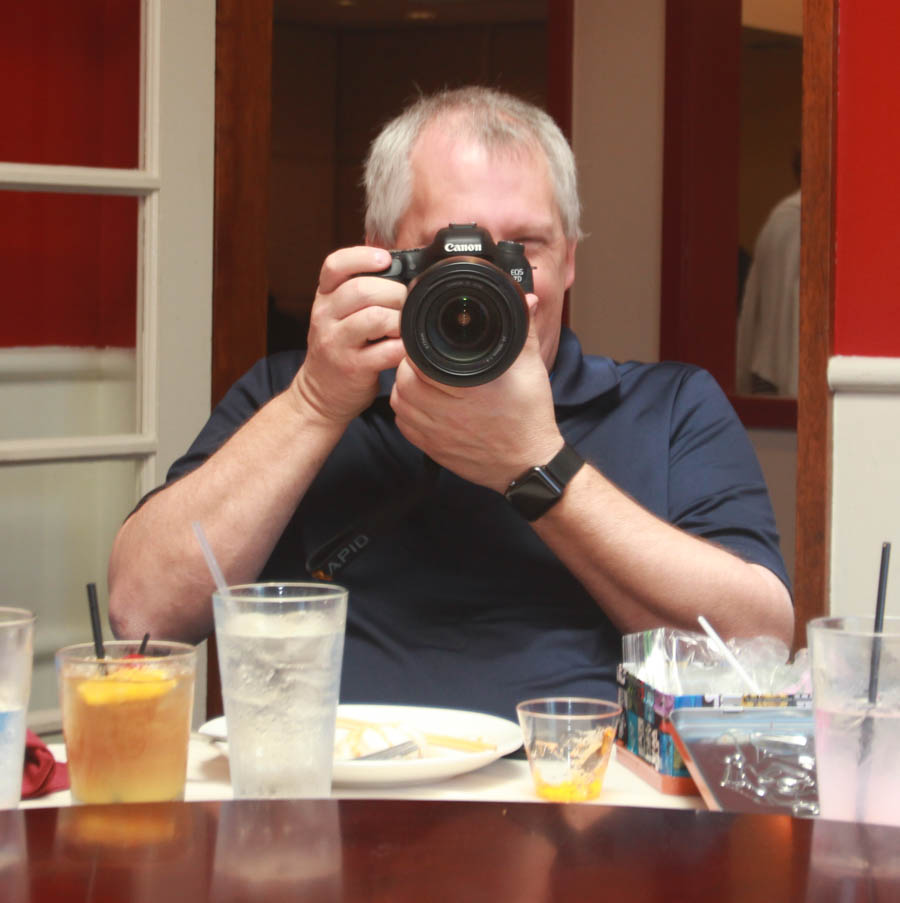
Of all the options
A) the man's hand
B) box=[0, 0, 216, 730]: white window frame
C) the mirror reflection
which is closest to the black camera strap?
the man's hand

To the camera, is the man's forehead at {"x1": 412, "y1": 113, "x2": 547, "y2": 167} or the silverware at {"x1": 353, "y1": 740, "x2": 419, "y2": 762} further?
the man's forehead at {"x1": 412, "y1": 113, "x2": 547, "y2": 167}

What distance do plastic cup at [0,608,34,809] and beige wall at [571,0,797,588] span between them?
9.85 feet

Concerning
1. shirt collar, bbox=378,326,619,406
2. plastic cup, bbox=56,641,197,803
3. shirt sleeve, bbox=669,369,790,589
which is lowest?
plastic cup, bbox=56,641,197,803

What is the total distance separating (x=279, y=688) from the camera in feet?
2.53

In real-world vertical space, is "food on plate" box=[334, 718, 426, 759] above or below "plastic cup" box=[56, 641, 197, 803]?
below

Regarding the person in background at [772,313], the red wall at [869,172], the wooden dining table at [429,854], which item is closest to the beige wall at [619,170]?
the person in background at [772,313]

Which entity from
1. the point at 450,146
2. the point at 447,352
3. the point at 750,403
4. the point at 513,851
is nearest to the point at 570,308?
the point at 750,403

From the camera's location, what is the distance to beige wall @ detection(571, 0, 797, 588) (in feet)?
11.8

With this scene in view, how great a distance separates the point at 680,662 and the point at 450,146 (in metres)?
0.66

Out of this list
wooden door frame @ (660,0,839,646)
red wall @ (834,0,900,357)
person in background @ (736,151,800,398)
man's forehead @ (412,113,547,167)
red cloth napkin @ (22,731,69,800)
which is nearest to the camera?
red cloth napkin @ (22,731,69,800)

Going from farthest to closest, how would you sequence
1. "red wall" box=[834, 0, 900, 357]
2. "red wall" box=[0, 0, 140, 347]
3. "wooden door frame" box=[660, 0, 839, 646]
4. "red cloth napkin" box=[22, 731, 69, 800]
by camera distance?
"wooden door frame" box=[660, 0, 839, 646] < "red wall" box=[0, 0, 140, 347] < "red wall" box=[834, 0, 900, 357] < "red cloth napkin" box=[22, 731, 69, 800]

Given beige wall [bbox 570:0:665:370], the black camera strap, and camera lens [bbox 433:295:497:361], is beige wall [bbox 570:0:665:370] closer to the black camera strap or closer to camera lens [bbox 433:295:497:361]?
the black camera strap

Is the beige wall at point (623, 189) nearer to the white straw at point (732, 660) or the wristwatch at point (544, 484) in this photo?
the wristwatch at point (544, 484)

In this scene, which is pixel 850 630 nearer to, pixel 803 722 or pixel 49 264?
pixel 803 722
